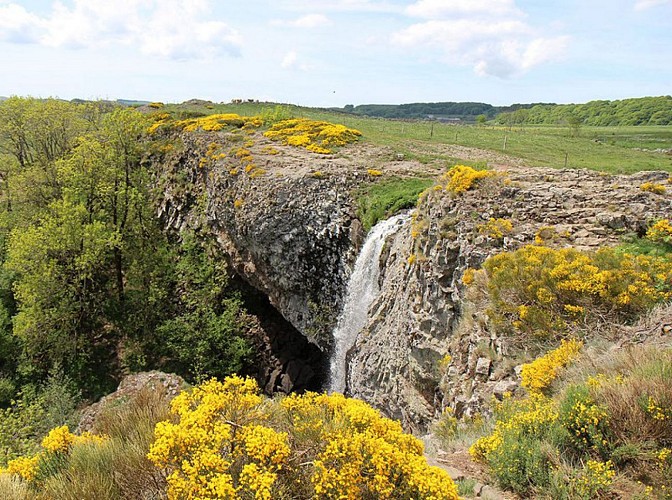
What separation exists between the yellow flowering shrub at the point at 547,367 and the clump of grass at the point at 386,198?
30.4ft

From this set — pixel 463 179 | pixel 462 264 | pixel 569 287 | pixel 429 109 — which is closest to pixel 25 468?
pixel 569 287

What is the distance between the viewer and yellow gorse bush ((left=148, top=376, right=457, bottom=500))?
11.3ft

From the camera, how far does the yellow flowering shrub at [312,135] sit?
24.3 m

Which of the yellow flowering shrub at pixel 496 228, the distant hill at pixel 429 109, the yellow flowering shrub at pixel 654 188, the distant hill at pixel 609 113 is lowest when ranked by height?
the yellow flowering shrub at pixel 496 228

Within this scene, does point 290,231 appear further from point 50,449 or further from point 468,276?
point 50,449

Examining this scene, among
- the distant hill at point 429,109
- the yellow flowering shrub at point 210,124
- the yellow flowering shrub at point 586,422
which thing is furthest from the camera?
the distant hill at point 429,109

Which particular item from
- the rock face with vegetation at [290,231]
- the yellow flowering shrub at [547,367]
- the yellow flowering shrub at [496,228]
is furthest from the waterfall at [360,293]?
the yellow flowering shrub at [547,367]

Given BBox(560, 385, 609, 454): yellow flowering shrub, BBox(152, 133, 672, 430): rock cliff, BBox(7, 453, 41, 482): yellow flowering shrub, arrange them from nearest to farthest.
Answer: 1. BBox(7, 453, 41, 482): yellow flowering shrub
2. BBox(560, 385, 609, 454): yellow flowering shrub
3. BBox(152, 133, 672, 430): rock cliff

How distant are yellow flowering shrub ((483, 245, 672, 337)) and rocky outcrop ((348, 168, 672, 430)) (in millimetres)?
667

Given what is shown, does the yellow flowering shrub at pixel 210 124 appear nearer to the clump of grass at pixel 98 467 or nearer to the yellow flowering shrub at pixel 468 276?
the yellow flowering shrub at pixel 468 276

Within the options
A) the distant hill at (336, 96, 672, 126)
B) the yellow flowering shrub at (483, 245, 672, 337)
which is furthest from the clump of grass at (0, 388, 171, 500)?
the distant hill at (336, 96, 672, 126)

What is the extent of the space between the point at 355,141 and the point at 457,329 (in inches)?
706

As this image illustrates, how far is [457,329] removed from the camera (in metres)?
9.80

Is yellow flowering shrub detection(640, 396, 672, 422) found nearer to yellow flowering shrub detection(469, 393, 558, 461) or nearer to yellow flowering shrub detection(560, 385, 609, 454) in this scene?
yellow flowering shrub detection(560, 385, 609, 454)
